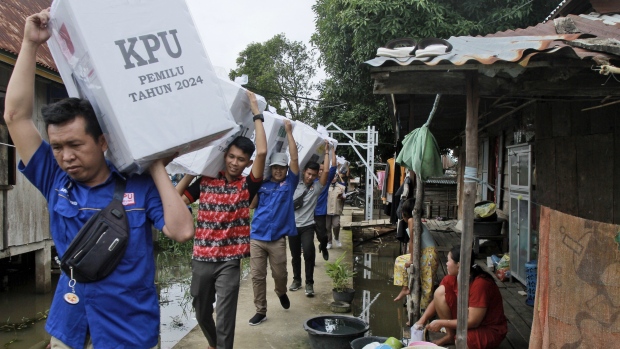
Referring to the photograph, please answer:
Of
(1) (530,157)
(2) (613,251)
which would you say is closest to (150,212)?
(2) (613,251)

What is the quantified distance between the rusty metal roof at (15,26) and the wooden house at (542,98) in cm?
510

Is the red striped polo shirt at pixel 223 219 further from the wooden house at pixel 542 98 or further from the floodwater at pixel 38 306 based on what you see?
the floodwater at pixel 38 306

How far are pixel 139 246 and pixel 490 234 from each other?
7.26 m

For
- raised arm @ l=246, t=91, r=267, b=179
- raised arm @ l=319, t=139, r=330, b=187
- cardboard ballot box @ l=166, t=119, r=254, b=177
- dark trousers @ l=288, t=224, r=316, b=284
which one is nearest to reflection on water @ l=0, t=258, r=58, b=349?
dark trousers @ l=288, t=224, r=316, b=284

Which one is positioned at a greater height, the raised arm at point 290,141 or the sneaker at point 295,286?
the raised arm at point 290,141

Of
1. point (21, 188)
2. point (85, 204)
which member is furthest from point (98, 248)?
point (21, 188)

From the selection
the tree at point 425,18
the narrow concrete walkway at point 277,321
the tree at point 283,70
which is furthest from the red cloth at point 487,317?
the tree at point 283,70

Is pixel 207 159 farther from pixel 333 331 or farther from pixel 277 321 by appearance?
pixel 277 321

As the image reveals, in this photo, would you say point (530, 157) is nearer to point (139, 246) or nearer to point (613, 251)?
point (613, 251)

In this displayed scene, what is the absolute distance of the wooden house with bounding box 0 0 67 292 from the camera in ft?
24.4

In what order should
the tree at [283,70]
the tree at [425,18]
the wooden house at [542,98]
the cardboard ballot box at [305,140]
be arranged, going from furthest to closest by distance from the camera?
the tree at [283,70] < the tree at [425,18] < the cardboard ballot box at [305,140] < the wooden house at [542,98]

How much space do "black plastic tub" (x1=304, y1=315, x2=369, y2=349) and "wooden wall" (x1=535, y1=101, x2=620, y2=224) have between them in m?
2.37

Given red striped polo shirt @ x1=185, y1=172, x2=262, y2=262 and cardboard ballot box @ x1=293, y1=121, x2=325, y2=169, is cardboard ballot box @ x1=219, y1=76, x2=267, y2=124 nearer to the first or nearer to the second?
red striped polo shirt @ x1=185, y1=172, x2=262, y2=262

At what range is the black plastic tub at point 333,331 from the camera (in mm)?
4586
